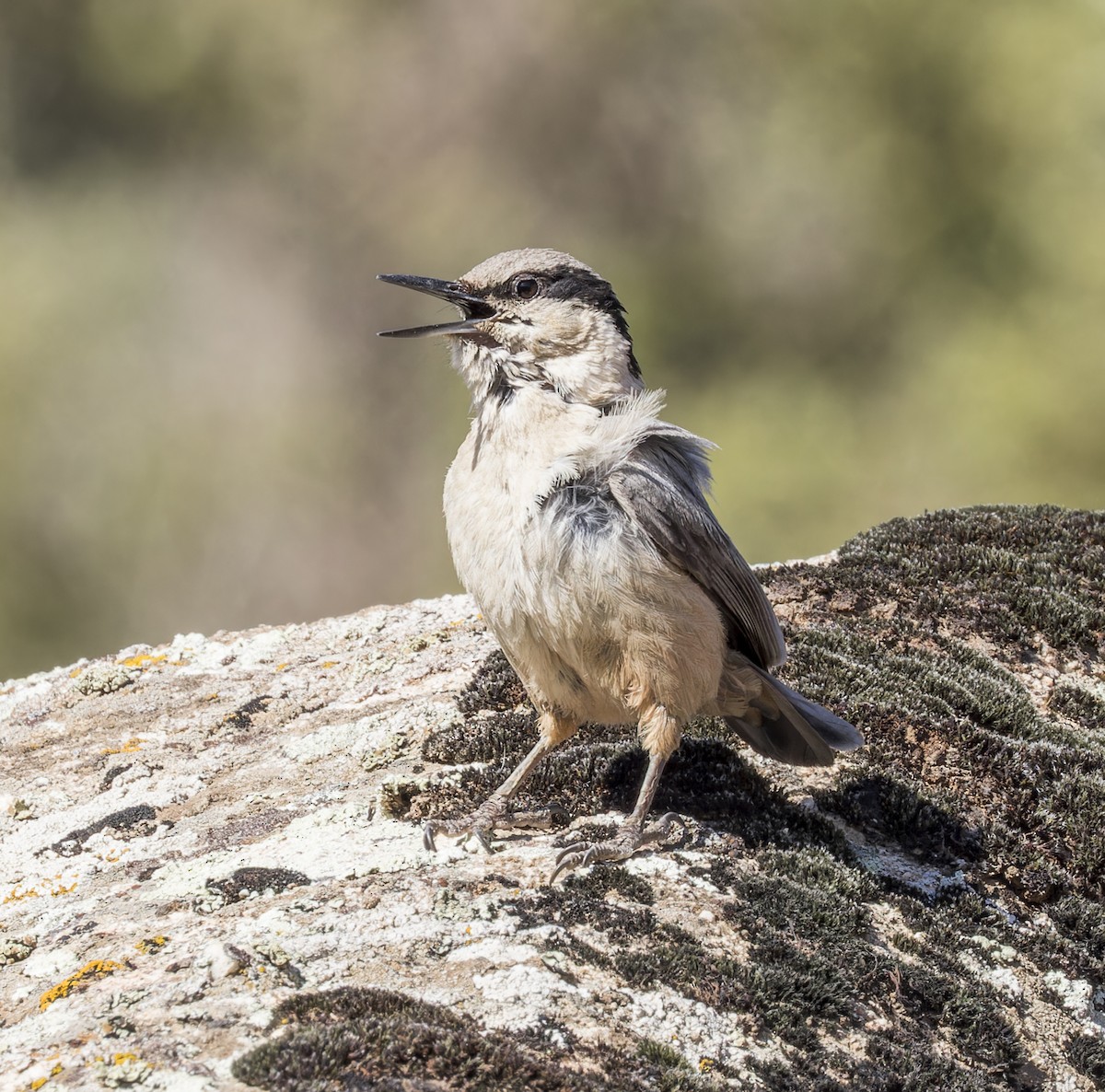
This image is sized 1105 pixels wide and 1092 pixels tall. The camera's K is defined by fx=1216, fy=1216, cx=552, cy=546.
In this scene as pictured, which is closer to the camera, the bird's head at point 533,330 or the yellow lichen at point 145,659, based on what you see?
the bird's head at point 533,330

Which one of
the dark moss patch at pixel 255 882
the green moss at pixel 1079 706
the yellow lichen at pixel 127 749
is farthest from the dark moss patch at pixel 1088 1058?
the yellow lichen at pixel 127 749

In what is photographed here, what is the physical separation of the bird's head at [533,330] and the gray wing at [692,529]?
0.96 feet

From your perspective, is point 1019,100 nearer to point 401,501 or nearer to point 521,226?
point 521,226

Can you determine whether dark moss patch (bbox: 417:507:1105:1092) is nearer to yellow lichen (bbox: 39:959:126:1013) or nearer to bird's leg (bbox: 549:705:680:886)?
bird's leg (bbox: 549:705:680:886)

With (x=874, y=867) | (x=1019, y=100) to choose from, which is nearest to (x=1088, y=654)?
(x=874, y=867)

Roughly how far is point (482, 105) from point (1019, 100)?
18.5 ft

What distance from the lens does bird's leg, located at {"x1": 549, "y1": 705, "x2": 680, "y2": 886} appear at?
3.98 metres

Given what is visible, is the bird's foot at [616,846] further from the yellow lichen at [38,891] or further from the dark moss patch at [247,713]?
the dark moss patch at [247,713]

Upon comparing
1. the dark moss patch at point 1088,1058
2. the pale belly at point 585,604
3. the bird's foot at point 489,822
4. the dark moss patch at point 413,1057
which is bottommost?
the dark moss patch at point 1088,1058

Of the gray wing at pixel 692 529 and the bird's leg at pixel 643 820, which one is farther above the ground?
the gray wing at pixel 692 529

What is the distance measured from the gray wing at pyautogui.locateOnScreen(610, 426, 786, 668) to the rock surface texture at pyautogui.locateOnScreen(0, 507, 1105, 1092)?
24.4 inches

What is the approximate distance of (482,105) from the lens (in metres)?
13.5

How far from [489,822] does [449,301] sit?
1.88 m

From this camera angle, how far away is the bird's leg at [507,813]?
4160 mm
